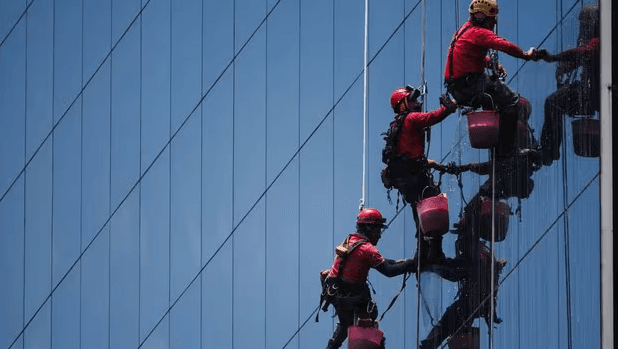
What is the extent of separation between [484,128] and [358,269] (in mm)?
1945

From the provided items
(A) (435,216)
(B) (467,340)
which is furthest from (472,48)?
(B) (467,340)

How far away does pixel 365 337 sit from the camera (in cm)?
1309

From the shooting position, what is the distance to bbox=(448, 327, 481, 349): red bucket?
12.0m

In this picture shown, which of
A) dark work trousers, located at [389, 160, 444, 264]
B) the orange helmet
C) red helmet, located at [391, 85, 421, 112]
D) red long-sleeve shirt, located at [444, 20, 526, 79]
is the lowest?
dark work trousers, located at [389, 160, 444, 264]

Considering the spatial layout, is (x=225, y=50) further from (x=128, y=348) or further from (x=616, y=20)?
(x=616, y=20)

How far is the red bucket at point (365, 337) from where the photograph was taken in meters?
13.1

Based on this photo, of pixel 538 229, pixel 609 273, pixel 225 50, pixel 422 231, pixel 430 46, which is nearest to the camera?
pixel 609 273

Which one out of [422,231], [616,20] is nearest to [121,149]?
[422,231]

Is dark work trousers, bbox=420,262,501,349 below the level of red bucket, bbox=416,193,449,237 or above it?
below

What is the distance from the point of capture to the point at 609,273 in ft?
35.2

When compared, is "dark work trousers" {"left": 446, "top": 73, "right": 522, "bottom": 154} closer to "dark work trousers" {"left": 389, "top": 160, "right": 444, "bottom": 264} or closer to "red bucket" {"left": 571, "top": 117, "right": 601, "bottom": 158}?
"red bucket" {"left": 571, "top": 117, "right": 601, "bottom": 158}

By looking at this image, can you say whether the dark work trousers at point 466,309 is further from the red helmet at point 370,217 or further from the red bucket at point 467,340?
the red helmet at point 370,217

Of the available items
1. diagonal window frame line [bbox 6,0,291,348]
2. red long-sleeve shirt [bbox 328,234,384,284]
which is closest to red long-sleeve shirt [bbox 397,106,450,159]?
red long-sleeve shirt [bbox 328,234,384,284]

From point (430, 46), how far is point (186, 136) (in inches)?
141
